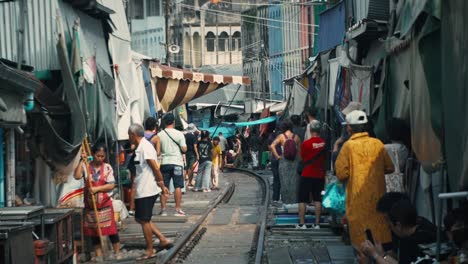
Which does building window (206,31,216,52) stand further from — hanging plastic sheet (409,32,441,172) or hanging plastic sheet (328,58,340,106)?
hanging plastic sheet (409,32,441,172)

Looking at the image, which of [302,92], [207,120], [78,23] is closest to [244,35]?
[207,120]

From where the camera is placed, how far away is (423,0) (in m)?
8.23

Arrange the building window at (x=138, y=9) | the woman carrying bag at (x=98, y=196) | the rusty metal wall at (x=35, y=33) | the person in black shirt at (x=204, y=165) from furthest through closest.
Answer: the building window at (x=138, y=9) < the person in black shirt at (x=204, y=165) < the rusty metal wall at (x=35, y=33) < the woman carrying bag at (x=98, y=196)

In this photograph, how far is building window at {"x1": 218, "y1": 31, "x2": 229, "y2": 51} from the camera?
3989 inches

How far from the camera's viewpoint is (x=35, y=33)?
15094 mm

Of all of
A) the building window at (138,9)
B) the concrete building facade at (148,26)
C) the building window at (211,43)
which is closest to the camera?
the concrete building facade at (148,26)

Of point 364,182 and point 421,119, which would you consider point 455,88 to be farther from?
point 364,182

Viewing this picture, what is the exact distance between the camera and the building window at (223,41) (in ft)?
332

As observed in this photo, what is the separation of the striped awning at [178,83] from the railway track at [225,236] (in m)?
4.49

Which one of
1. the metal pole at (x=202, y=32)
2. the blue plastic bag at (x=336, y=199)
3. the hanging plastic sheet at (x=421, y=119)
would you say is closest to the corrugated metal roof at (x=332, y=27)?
the blue plastic bag at (x=336, y=199)

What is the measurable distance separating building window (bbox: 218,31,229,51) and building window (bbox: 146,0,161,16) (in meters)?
51.6

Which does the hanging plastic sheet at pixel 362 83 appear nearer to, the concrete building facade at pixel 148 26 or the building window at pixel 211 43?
the concrete building facade at pixel 148 26

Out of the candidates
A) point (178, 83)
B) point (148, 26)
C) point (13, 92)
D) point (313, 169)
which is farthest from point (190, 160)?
point (148, 26)

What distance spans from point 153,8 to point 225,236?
33.5 meters
